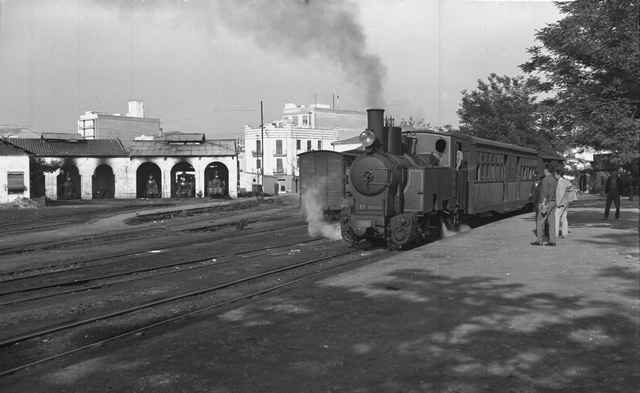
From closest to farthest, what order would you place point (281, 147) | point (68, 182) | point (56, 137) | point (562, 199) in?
1. point (562, 199)
2. point (68, 182)
3. point (56, 137)
4. point (281, 147)

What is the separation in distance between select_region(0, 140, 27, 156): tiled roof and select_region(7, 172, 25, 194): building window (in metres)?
1.32

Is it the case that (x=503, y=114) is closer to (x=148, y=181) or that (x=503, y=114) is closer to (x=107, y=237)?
(x=107, y=237)

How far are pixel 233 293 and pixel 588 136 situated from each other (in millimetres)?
8531

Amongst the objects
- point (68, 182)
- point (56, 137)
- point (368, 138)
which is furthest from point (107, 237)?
point (56, 137)

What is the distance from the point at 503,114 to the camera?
1294 inches

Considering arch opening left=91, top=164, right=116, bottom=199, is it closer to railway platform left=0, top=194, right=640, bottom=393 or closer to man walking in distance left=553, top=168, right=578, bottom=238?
man walking in distance left=553, top=168, right=578, bottom=238

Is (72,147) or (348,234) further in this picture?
(72,147)

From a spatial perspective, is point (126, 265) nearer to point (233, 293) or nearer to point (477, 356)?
point (233, 293)

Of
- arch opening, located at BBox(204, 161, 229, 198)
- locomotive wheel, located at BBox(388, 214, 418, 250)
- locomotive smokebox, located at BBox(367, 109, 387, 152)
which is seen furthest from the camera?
arch opening, located at BBox(204, 161, 229, 198)

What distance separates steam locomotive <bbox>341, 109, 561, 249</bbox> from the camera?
12.8 meters

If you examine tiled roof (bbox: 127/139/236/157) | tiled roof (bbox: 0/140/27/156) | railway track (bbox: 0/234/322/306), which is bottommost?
railway track (bbox: 0/234/322/306)

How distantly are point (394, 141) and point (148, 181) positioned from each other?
139 feet

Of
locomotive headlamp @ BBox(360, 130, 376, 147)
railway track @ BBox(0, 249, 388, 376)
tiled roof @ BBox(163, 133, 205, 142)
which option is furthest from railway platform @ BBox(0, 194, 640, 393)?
tiled roof @ BBox(163, 133, 205, 142)

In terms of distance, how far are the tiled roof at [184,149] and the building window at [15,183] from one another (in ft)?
46.5
